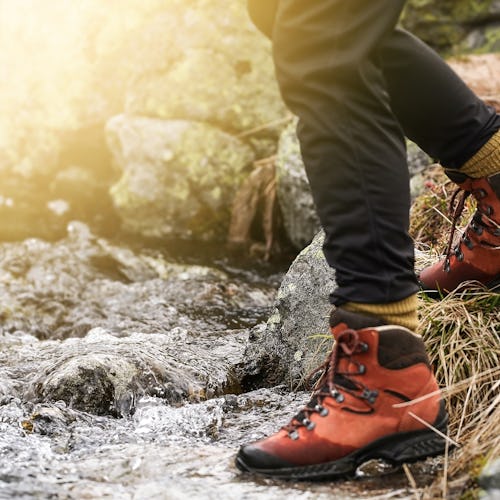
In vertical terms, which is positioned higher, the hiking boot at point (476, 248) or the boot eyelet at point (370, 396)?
the hiking boot at point (476, 248)

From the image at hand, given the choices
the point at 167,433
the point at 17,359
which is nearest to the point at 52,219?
the point at 17,359

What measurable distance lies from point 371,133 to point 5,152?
634cm

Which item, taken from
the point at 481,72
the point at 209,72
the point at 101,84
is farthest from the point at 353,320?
the point at 101,84

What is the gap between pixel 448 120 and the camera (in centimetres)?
185

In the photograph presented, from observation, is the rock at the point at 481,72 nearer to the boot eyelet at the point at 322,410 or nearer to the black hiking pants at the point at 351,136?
the black hiking pants at the point at 351,136

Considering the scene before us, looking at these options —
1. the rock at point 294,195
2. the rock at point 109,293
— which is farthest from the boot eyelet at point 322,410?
the rock at point 294,195

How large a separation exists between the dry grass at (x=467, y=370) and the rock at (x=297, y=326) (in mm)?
445

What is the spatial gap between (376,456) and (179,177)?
4.88m

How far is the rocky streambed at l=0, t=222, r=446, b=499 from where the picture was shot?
60.8 inches

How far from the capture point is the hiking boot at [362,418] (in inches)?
61.8

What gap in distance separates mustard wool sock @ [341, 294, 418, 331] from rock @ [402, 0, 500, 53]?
5435mm

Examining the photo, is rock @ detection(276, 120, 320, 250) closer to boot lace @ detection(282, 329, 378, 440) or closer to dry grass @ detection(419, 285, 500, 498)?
dry grass @ detection(419, 285, 500, 498)

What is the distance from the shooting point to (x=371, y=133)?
1.52 m

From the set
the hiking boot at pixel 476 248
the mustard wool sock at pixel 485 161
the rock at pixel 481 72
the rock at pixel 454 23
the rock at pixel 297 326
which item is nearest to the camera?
the mustard wool sock at pixel 485 161
